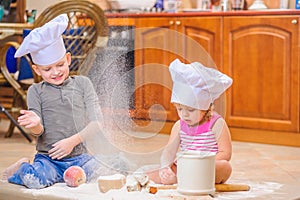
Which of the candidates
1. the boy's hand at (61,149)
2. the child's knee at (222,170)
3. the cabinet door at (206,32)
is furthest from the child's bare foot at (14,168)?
the cabinet door at (206,32)

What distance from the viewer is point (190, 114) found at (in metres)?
2.77

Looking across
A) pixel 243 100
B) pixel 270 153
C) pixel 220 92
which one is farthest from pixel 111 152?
pixel 243 100

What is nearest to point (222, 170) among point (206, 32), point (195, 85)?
point (195, 85)

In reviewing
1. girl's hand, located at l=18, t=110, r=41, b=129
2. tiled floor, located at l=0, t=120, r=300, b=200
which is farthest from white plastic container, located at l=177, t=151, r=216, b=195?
girl's hand, located at l=18, t=110, r=41, b=129

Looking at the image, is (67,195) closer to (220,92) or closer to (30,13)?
(220,92)

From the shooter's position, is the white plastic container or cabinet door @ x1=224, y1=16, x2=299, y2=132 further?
cabinet door @ x1=224, y1=16, x2=299, y2=132

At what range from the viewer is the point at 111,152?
2939 mm

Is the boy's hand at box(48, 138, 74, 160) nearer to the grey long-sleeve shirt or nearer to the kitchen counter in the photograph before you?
the grey long-sleeve shirt

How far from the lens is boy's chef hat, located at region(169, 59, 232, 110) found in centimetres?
273

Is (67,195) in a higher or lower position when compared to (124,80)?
lower

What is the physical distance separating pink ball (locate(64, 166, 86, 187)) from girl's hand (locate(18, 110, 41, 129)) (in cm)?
22

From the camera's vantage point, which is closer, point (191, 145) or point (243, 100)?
point (191, 145)

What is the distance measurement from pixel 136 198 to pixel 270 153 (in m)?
1.56

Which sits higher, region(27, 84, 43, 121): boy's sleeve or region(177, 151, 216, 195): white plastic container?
region(27, 84, 43, 121): boy's sleeve
